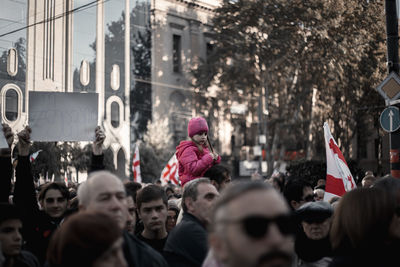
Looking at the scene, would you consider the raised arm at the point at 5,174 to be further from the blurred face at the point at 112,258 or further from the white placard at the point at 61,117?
the white placard at the point at 61,117

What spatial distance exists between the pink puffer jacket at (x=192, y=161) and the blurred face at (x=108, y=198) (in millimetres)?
2534

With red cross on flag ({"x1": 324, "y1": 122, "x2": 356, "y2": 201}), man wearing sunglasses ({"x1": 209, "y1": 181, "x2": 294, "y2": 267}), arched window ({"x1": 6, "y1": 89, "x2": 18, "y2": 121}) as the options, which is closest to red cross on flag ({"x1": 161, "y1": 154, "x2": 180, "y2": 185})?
red cross on flag ({"x1": 324, "y1": 122, "x2": 356, "y2": 201})

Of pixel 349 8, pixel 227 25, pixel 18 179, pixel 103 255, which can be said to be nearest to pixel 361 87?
pixel 349 8

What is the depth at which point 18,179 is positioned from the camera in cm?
511

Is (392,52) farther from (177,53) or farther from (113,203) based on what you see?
(177,53)

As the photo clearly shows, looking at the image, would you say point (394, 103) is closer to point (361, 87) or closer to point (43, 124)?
point (43, 124)

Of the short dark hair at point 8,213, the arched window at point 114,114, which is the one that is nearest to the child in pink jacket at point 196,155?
the short dark hair at point 8,213

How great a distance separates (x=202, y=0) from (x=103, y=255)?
123 ft

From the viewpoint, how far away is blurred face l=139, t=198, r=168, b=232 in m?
5.55

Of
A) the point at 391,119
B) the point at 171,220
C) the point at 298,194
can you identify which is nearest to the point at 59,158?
the point at 391,119

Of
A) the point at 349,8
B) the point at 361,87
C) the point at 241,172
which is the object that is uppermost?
the point at 349,8

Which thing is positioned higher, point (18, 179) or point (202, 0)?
point (202, 0)

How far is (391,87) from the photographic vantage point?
30.1ft

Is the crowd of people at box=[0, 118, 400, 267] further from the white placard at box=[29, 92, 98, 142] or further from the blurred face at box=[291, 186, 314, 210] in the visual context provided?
the white placard at box=[29, 92, 98, 142]
